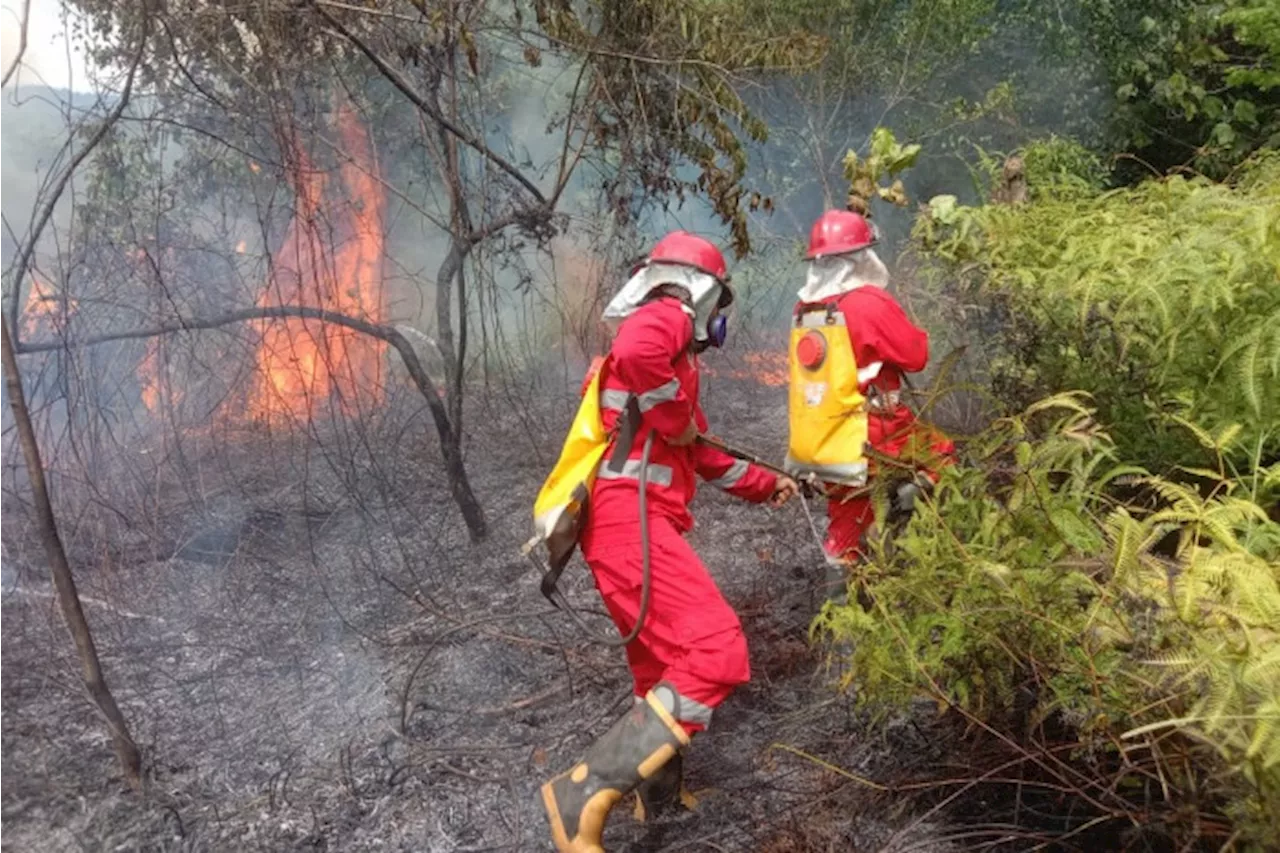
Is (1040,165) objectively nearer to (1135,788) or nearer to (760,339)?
(760,339)

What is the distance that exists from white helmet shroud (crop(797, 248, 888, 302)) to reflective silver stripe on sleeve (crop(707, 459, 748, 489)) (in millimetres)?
770

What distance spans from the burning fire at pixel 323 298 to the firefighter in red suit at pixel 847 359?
6.36 ft

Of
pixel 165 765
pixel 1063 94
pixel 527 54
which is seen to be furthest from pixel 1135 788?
pixel 1063 94

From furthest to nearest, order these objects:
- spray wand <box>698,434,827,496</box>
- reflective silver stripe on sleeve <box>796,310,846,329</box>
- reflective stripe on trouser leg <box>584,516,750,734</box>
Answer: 1. reflective silver stripe on sleeve <box>796,310,846,329</box>
2. spray wand <box>698,434,827,496</box>
3. reflective stripe on trouser leg <box>584,516,750,734</box>

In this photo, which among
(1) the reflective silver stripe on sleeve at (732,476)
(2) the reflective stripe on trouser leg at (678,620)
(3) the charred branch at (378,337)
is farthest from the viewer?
(3) the charred branch at (378,337)

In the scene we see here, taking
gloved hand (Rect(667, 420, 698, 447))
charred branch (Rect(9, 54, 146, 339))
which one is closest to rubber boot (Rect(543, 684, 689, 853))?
gloved hand (Rect(667, 420, 698, 447))

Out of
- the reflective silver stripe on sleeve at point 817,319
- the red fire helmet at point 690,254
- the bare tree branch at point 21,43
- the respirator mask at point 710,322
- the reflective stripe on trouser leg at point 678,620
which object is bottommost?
the reflective stripe on trouser leg at point 678,620

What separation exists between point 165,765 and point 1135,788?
11.3 ft

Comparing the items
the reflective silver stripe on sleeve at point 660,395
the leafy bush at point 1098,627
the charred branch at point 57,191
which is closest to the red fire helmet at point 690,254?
the reflective silver stripe on sleeve at point 660,395

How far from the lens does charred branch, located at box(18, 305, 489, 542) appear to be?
4.55m

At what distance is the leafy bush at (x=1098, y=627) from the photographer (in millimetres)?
1904

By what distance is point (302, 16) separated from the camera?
4.73 metres

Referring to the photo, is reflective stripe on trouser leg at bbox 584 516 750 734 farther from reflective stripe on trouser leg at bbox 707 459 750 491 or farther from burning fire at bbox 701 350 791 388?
burning fire at bbox 701 350 791 388

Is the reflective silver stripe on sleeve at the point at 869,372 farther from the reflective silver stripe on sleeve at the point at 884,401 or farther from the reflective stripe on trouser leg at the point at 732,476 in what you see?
the reflective stripe on trouser leg at the point at 732,476
